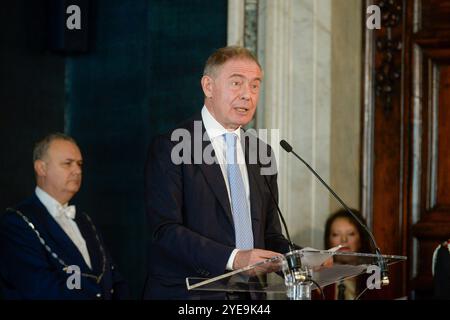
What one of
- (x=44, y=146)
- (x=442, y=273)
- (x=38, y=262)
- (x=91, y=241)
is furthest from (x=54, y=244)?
(x=442, y=273)

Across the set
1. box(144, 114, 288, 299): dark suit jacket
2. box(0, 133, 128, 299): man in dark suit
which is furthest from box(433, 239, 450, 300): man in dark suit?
box(0, 133, 128, 299): man in dark suit

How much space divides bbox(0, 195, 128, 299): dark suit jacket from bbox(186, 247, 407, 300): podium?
1.57m

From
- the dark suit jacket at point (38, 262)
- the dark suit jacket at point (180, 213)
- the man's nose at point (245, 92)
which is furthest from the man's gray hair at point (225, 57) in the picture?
the dark suit jacket at point (38, 262)

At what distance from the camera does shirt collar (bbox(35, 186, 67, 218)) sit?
4.91 meters

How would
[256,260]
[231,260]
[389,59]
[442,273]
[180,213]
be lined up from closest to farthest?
[256,260]
[231,260]
[180,213]
[442,273]
[389,59]

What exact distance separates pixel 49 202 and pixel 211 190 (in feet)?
4.72

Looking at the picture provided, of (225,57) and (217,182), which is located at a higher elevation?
(225,57)

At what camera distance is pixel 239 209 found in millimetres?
3785

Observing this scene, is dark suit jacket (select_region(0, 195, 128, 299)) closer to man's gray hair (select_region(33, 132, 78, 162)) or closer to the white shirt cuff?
man's gray hair (select_region(33, 132, 78, 162))

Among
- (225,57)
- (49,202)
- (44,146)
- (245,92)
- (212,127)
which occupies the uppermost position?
(225,57)

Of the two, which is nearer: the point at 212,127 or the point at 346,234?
the point at 212,127

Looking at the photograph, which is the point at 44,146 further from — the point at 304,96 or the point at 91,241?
Answer: the point at 304,96

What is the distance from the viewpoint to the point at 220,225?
147 inches
